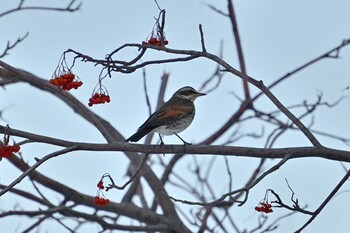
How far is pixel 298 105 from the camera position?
728cm

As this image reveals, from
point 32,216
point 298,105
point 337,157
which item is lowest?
point 337,157

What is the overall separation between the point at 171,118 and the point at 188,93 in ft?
3.47

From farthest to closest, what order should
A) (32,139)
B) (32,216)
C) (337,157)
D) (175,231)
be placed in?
(175,231), (32,216), (337,157), (32,139)

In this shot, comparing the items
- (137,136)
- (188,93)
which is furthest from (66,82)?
(188,93)

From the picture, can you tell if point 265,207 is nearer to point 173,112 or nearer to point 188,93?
point 173,112

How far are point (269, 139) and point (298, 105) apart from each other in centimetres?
73

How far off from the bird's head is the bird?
2cm

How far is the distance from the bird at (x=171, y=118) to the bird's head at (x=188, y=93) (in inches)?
0.7

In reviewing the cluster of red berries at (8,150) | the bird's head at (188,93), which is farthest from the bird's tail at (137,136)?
the bird's head at (188,93)

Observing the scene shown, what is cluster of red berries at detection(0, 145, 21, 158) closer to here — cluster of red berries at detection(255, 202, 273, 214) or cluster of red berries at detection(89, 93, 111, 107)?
cluster of red berries at detection(89, 93, 111, 107)

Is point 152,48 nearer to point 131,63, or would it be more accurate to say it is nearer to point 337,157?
point 131,63

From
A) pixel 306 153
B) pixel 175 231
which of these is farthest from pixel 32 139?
pixel 175 231

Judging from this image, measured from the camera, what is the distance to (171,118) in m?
6.82

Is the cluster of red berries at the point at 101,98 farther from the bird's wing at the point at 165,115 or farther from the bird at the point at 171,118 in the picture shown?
the bird's wing at the point at 165,115
